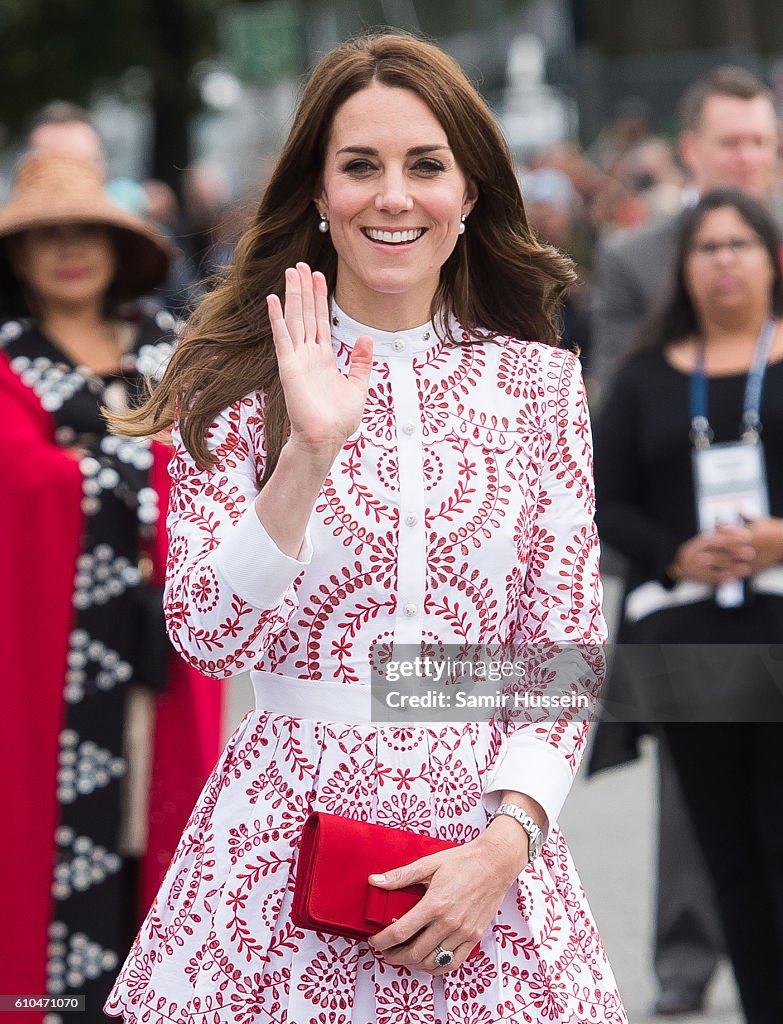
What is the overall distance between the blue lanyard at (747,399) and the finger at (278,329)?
2.45 meters

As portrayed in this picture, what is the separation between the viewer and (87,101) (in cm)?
2352

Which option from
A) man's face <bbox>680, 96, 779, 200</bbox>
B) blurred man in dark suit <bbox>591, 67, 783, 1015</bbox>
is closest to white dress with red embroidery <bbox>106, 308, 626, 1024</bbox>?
blurred man in dark suit <bbox>591, 67, 783, 1015</bbox>

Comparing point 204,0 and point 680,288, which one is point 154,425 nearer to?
point 680,288

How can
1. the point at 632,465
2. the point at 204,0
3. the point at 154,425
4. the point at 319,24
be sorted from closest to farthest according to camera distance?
the point at 154,425 → the point at 632,465 → the point at 204,0 → the point at 319,24

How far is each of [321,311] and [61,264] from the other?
2.52 m

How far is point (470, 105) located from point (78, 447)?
7.03 ft

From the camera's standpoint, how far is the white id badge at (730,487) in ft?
16.1

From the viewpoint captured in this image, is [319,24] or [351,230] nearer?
[351,230]

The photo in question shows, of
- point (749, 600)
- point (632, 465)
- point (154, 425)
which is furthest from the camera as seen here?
point (632, 465)

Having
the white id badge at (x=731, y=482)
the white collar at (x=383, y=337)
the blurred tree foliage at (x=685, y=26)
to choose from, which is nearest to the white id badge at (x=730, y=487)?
the white id badge at (x=731, y=482)

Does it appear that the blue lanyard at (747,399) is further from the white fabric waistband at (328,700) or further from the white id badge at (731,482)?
the white fabric waistband at (328,700)

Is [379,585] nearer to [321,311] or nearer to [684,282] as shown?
[321,311]

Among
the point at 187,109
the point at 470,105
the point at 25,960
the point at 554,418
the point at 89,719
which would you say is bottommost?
the point at 25,960

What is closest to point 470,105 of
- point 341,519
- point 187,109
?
point 341,519
